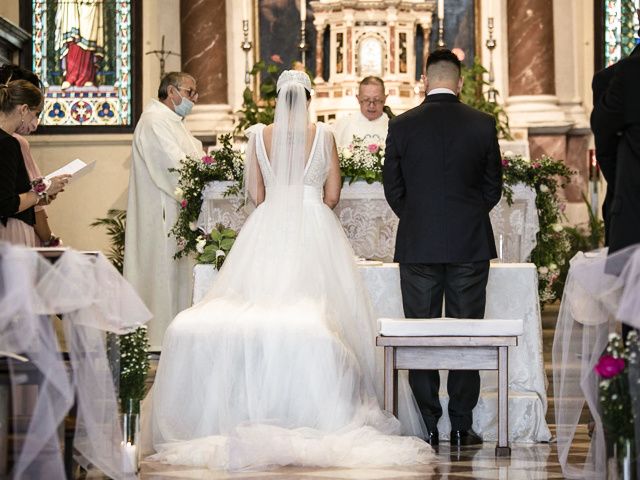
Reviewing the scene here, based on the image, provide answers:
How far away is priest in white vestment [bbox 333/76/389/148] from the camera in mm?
10070

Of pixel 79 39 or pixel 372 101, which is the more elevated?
pixel 79 39

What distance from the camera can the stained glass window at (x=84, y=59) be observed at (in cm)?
1372

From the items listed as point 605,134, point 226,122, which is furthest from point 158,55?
point 605,134

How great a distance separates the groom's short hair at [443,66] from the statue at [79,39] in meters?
7.74

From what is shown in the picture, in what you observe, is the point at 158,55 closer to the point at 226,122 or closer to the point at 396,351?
the point at 226,122

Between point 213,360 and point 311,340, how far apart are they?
0.50 m

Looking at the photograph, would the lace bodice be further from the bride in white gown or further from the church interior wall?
the church interior wall

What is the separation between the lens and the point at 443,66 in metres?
6.65

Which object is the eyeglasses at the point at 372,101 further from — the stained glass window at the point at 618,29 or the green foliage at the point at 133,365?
the green foliage at the point at 133,365

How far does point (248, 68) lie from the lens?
42.9ft

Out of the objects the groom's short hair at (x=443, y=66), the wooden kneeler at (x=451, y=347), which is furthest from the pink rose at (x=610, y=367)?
the groom's short hair at (x=443, y=66)

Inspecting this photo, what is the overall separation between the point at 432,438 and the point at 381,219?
2.03 meters

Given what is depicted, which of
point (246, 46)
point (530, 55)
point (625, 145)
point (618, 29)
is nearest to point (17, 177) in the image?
point (625, 145)

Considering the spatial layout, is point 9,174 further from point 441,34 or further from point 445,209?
point 441,34
